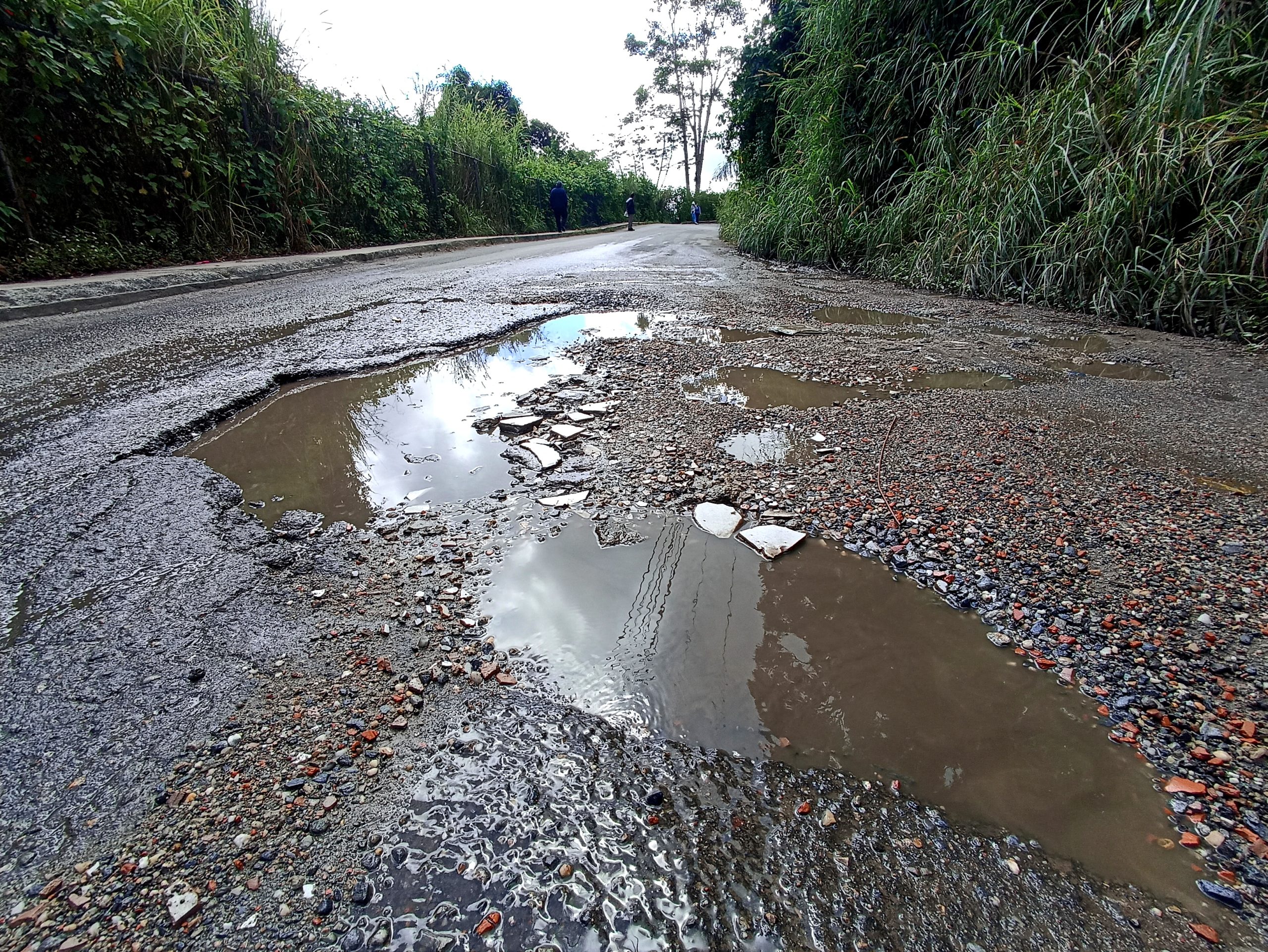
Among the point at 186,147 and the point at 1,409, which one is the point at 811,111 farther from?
the point at 1,409

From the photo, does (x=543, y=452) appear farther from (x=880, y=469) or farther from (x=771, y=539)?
(x=880, y=469)

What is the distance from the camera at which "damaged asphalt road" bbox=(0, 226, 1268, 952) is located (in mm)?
690

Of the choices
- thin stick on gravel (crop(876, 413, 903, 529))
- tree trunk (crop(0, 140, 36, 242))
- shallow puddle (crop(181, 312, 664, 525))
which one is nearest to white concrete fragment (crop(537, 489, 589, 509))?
shallow puddle (crop(181, 312, 664, 525))

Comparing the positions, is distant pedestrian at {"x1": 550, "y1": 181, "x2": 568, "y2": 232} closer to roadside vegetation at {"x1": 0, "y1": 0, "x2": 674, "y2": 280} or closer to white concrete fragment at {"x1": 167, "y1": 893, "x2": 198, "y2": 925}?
roadside vegetation at {"x1": 0, "y1": 0, "x2": 674, "y2": 280}

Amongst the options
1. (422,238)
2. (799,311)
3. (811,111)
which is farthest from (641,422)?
(422,238)

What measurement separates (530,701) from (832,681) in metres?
0.55

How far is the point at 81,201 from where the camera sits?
5.36 metres

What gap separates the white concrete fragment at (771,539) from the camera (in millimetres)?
1434

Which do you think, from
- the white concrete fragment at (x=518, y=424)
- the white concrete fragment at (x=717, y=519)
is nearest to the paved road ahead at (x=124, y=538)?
the white concrete fragment at (x=518, y=424)

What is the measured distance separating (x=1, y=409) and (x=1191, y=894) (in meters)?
3.51

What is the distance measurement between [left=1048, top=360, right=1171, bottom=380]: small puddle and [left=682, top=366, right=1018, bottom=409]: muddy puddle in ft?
1.46

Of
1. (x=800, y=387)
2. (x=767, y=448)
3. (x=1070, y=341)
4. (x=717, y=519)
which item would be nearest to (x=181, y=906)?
(x=717, y=519)

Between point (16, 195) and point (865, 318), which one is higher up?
point (16, 195)

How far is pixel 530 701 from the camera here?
100 centimetres
